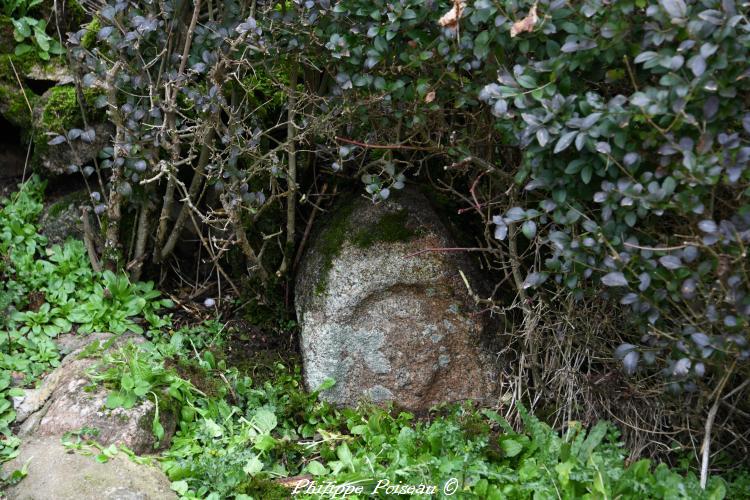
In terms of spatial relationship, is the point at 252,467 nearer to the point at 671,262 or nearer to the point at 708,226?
the point at 671,262

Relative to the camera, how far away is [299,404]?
11.8ft

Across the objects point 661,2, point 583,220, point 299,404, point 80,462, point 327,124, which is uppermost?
point 661,2

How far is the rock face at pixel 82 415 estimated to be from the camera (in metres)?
3.15

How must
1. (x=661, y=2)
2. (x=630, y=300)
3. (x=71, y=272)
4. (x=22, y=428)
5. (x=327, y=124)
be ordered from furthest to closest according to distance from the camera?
1. (x=71, y=272)
2. (x=327, y=124)
3. (x=22, y=428)
4. (x=630, y=300)
5. (x=661, y=2)

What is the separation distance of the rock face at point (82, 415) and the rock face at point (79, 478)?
0.11m

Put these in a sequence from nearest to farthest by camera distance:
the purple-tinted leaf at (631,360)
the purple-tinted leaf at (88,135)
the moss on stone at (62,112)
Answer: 1. the purple-tinted leaf at (631,360)
2. the purple-tinted leaf at (88,135)
3. the moss on stone at (62,112)

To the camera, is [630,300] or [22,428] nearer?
[630,300]

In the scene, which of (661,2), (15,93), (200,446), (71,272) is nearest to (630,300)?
(661,2)

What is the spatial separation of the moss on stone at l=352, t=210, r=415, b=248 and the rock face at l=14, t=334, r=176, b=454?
1.20 m

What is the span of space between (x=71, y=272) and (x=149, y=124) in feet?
3.02

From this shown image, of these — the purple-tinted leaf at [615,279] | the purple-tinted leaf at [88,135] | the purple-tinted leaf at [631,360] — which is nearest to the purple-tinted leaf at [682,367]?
the purple-tinted leaf at [631,360]

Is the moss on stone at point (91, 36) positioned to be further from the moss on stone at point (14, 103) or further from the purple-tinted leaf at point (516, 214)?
the purple-tinted leaf at point (516, 214)

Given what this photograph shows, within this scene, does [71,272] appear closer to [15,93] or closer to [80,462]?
[15,93]

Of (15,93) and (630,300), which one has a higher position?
(15,93)
